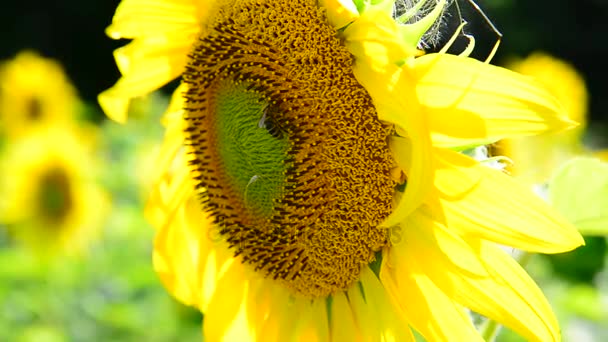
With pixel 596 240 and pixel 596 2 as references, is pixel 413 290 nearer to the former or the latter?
pixel 596 240

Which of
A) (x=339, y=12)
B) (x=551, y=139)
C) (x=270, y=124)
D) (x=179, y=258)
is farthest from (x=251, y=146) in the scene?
(x=551, y=139)

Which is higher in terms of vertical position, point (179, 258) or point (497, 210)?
point (497, 210)

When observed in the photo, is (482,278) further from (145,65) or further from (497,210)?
(145,65)

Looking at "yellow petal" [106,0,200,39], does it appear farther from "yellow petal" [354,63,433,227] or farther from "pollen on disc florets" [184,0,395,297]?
"yellow petal" [354,63,433,227]

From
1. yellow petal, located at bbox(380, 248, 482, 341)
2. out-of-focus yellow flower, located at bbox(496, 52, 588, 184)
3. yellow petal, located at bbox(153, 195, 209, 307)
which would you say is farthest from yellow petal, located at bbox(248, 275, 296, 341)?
out-of-focus yellow flower, located at bbox(496, 52, 588, 184)

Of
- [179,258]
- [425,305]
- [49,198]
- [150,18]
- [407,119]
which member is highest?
[407,119]

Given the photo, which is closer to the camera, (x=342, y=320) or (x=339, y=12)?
(x=339, y=12)

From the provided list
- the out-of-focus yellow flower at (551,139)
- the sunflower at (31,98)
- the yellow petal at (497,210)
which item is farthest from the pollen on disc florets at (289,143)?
the sunflower at (31,98)

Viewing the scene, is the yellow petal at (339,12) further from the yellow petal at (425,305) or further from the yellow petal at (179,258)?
the yellow petal at (179,258)
